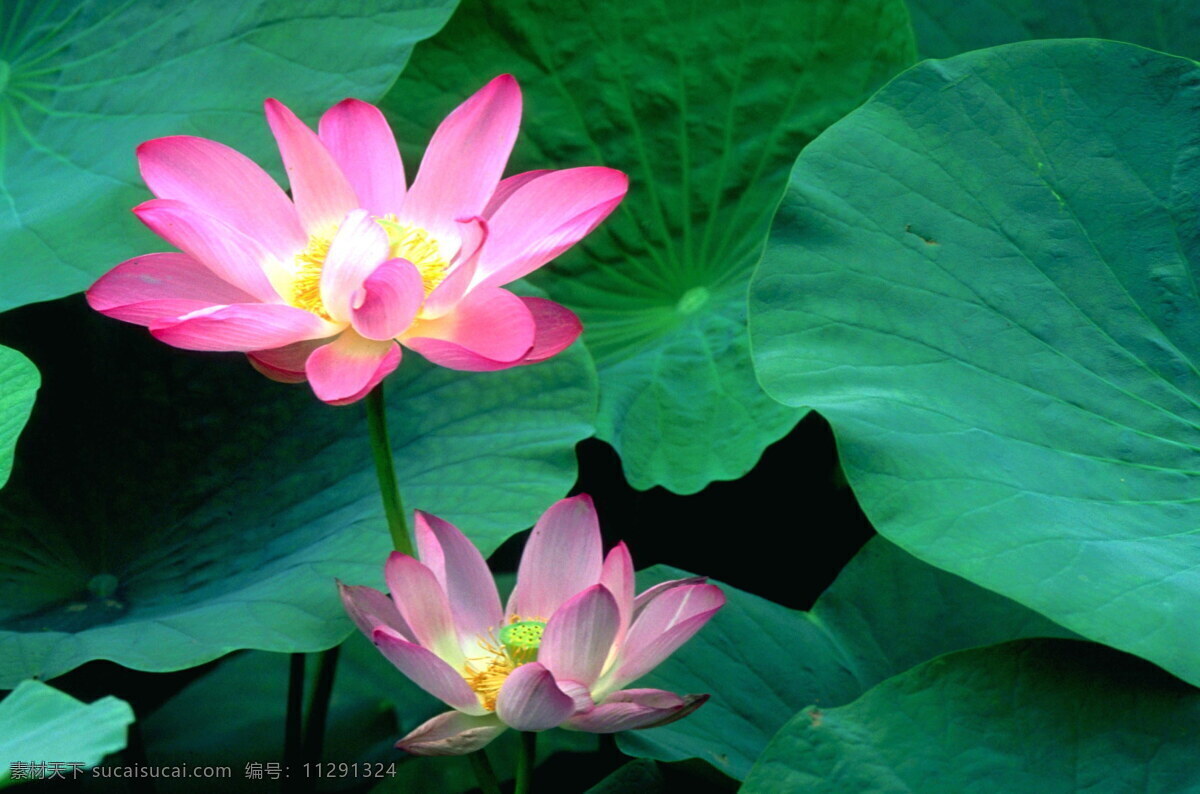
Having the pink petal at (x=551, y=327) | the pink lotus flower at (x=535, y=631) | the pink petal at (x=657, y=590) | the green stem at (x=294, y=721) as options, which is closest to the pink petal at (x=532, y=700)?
the pink lotus flower at (x=535, y=631)

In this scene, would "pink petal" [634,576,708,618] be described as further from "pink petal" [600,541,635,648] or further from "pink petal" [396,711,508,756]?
"pink petal" [396,711,508,756]

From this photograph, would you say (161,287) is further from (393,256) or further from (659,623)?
(659,623)

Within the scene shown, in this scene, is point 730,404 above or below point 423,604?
below

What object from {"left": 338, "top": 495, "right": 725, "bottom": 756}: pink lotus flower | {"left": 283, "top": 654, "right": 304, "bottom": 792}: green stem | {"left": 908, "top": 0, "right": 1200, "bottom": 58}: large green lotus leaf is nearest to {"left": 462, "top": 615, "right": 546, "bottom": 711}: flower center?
{"left": 338, "top": 495, "right": 725, "bottom": 756}: pink lotus flower

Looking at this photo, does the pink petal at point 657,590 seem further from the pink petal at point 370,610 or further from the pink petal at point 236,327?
the pink petal at point 236,327

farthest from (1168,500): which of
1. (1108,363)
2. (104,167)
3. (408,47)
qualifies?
(104,167)

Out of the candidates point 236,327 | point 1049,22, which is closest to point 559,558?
point 236,327
